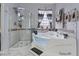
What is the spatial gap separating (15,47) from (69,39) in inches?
23.9

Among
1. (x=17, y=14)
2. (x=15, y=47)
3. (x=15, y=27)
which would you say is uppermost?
(x=17, y=14)

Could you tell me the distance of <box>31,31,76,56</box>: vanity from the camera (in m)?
1.09

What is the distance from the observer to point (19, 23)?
1.22 metres

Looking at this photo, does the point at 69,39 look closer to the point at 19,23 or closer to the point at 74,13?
the point at 74,13

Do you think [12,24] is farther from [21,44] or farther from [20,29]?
[21,44]

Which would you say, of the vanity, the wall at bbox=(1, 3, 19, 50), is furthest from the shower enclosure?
the vanity

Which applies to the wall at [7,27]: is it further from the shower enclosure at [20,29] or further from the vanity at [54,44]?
the vanity at [54,44]

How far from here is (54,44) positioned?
3.75ft

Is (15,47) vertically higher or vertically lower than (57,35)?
lower

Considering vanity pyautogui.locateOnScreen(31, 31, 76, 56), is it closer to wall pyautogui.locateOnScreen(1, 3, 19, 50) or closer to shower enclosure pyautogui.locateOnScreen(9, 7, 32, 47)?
shower enclosure pyautogui.locateOnScreen(9, 7, 32, 47)

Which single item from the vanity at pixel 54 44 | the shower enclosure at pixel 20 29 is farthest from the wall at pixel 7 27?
the vanity at pixel 54 44

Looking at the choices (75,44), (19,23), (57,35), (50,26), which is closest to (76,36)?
(75,44)

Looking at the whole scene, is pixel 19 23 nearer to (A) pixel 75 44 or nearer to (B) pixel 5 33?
(B) pixel 5 33

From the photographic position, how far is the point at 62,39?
115 centimetres
